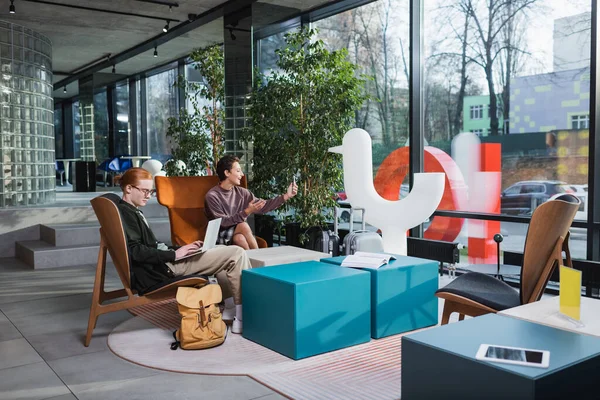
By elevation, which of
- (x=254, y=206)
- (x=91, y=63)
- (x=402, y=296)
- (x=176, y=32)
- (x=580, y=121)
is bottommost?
(x=402, y=296)

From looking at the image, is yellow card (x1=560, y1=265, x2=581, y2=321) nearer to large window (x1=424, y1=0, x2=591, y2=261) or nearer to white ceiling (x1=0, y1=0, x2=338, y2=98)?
large window (x1=424, y1=0, x2=591, y2=261)

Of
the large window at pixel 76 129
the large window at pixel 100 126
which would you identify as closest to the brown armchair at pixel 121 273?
the large window at pixel 100 126

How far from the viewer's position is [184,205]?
17.4 ft

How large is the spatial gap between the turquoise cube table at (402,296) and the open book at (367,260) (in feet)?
0.12

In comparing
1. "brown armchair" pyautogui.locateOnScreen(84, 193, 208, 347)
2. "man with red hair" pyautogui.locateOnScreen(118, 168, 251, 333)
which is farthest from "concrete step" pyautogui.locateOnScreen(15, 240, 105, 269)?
"man with red hair" pyautogui.locateOnScreen(118, 168, 251, 333)

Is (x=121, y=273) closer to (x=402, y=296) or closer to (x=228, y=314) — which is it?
(x=228, y=314)

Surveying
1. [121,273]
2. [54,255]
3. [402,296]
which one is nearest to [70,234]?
[54,255]

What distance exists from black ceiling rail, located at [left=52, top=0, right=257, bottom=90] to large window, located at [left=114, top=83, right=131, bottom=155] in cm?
74

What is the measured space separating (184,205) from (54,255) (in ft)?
6.66

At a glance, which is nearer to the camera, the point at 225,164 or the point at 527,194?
the point at 225,164

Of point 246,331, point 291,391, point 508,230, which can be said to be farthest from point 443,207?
point 291,391

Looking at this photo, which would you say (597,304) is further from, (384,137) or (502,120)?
(384,137)

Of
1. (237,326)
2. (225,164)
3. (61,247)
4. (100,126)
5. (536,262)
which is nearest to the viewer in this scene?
(536,262)

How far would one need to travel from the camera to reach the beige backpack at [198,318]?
11.1 ft
